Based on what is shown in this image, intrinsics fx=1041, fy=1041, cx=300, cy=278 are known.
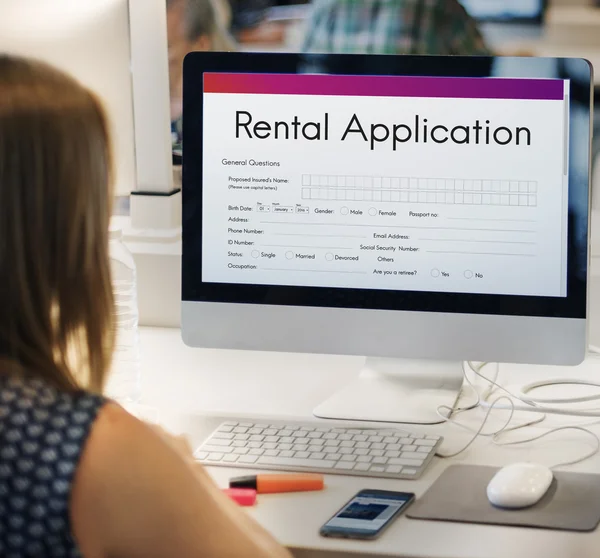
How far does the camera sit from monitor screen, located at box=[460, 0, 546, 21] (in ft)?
7.41

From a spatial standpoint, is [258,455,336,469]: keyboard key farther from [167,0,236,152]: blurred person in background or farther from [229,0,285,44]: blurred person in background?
[229,0,285,44]: blurred person in background

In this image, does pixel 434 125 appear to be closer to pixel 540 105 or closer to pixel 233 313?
pixel 540 105

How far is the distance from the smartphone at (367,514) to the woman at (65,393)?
0.12 meters

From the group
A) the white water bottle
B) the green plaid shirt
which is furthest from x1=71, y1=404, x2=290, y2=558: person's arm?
the green plaid shirt

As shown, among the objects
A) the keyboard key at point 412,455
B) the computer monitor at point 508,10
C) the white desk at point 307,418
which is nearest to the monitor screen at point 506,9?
the computer monitor at point 508,10

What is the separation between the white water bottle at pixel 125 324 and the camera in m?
1.41

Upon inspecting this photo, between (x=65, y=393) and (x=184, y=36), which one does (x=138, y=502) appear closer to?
(x=65, y=393)

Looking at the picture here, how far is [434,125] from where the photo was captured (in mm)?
1260

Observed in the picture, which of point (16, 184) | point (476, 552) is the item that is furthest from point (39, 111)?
point (476, 552)

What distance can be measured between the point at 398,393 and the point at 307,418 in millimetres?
136

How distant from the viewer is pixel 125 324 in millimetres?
1547

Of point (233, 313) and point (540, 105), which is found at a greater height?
point (540, 105)

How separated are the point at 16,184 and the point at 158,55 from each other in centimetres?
92

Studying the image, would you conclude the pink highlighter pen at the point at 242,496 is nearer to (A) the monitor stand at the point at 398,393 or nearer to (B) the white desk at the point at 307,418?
(B) the white desk at the point at 307,418
